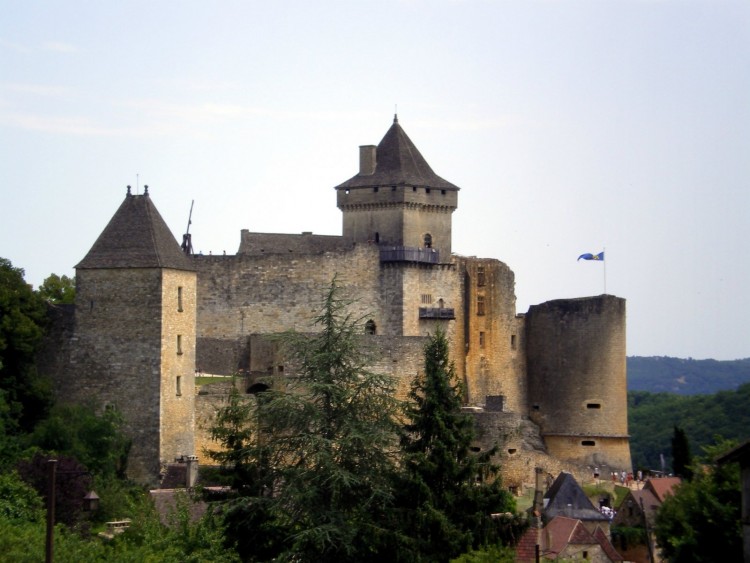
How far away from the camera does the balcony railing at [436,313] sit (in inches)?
2640

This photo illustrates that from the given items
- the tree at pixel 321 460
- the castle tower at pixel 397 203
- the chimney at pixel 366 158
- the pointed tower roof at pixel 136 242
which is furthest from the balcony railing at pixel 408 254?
the tree at pixel 321 460

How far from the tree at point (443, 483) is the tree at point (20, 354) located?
1425 cm

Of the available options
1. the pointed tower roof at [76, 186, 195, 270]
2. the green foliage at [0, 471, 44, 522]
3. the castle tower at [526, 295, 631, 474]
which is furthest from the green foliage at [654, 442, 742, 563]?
the castle tower at [526, 295, 631, 474]

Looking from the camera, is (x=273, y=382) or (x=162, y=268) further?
(x=273, y=382)

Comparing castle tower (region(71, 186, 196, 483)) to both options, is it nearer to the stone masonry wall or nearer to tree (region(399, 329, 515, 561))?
the stone masonry wall

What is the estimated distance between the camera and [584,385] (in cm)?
6838

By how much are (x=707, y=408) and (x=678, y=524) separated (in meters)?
69.4

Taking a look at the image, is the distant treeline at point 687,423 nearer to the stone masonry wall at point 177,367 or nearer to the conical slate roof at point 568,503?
the conical slate roof at point 568,503

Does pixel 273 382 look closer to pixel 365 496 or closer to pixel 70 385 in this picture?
pixel 70 385

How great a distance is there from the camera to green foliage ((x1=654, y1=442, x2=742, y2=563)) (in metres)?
38.4

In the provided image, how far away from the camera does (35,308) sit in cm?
5303

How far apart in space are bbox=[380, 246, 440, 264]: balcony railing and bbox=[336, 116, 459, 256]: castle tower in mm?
331

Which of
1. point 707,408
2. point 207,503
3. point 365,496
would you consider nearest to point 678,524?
point 365,496

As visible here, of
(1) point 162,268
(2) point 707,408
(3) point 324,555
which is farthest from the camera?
(2) point 707,408
